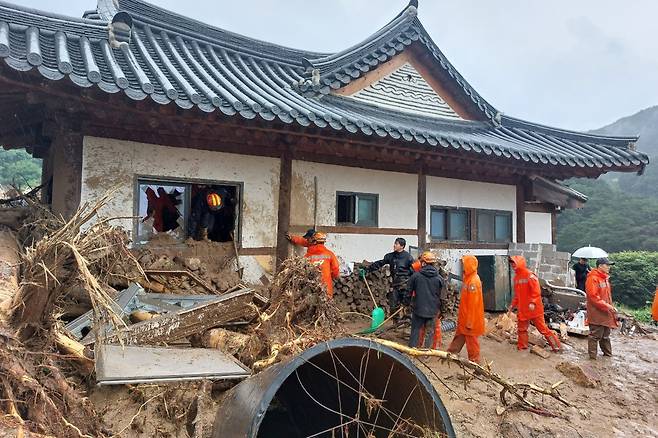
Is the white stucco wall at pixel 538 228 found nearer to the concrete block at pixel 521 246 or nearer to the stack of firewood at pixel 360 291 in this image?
the concrete block at pixel 521 246

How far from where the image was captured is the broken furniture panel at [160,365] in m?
2.82

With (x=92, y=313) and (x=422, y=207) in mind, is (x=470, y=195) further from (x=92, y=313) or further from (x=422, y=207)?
(x=92, y=313)

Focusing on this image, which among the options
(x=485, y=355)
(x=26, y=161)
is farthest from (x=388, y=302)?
(x=26, y=161)

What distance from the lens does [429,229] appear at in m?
9.17

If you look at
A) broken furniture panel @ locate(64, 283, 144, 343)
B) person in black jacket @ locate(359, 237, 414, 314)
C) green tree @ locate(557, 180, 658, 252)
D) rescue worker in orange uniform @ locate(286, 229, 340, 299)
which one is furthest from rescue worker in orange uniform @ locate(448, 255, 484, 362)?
green tree @ locate(557, 180, 658, 252)

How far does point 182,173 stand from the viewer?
6453 millimetres

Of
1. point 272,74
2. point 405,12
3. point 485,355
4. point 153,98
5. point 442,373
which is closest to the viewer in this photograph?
point 153,98

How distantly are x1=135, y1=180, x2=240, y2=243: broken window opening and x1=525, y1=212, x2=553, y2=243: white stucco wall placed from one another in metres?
7.43

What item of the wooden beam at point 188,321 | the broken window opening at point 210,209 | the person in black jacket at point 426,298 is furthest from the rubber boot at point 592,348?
the broken window opening at point 210,209

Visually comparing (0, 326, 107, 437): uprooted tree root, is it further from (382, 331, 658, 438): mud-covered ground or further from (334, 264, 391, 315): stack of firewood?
(334, 264, 391, 315): stack of firewood

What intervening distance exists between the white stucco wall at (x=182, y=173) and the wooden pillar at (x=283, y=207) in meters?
0.08

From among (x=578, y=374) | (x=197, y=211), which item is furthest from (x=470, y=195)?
(x=197, y=211)

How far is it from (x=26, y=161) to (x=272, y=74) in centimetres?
2808

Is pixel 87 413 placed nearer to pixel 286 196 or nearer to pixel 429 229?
pixel 286 196
